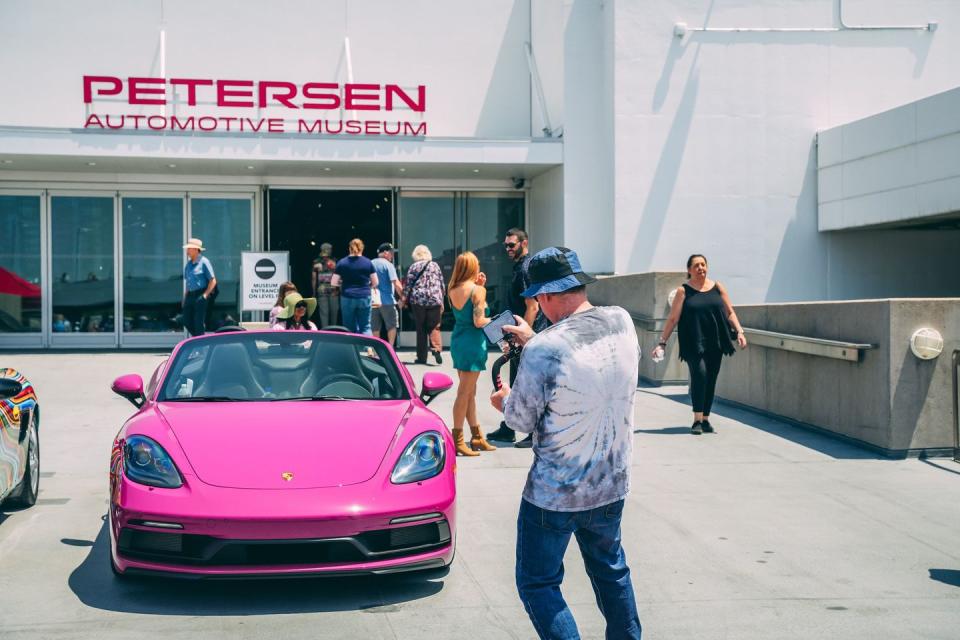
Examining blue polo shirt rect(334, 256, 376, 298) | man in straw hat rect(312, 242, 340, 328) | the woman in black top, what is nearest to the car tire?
the woman in black top

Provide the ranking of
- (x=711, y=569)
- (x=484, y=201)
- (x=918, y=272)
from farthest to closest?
(x=484, y=201) < (x=918, y=272) < (x=711, y=569)

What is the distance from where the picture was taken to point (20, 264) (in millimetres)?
19094

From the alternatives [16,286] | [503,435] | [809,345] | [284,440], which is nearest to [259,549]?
[284,440]

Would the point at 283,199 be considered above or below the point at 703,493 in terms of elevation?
above

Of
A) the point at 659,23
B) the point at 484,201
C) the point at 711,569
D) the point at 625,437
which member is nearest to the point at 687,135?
the point at 659,23

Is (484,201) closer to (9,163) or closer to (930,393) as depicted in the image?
(9,163)

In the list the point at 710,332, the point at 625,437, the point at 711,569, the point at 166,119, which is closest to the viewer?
the point at 625,437

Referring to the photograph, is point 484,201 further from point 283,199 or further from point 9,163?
point 9,163

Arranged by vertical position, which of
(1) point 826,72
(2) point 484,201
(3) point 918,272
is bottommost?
(3) point 918,272

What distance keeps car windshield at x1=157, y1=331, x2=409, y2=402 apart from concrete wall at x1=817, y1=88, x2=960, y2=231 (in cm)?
1107

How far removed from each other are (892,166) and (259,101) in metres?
10.6

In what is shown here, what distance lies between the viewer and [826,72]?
18.0 meters

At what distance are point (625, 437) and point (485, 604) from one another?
1744 millimetres

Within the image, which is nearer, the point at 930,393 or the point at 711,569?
the point at 711,569
